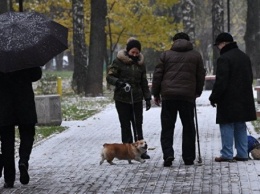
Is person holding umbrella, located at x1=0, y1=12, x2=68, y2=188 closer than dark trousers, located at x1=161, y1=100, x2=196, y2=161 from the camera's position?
Yes

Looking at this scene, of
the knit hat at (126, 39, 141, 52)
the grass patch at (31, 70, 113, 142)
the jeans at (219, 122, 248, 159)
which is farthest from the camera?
the grass patch at (31, 70, 113, 142)

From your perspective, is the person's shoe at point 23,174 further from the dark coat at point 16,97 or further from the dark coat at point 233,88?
the dark coat at point 233,88

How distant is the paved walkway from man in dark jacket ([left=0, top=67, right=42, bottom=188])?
0.96 feet

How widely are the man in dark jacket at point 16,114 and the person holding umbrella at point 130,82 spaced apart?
96.7 inches

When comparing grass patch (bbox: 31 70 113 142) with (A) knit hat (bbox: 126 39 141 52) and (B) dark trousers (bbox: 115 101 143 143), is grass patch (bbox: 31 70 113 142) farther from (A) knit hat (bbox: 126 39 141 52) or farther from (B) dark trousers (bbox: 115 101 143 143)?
(A) knit hat (bbox: 126 39 141 52)

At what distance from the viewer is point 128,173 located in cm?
1105

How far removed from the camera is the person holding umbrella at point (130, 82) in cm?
1220

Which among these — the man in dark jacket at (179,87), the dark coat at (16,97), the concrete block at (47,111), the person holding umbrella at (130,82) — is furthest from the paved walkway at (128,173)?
the concrete block at (47,111)

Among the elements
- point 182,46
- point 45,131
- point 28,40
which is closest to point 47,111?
point 45,131

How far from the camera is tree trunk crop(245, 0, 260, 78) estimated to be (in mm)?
46062

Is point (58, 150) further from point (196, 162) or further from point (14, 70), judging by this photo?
point (14, 70)

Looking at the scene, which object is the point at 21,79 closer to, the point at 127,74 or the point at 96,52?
the point at 127,74


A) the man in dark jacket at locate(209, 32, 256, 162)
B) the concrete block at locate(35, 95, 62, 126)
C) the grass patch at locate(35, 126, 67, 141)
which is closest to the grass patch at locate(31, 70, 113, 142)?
the grass patch at locate(35, 126, 67, 141)

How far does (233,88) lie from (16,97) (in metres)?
3.37
